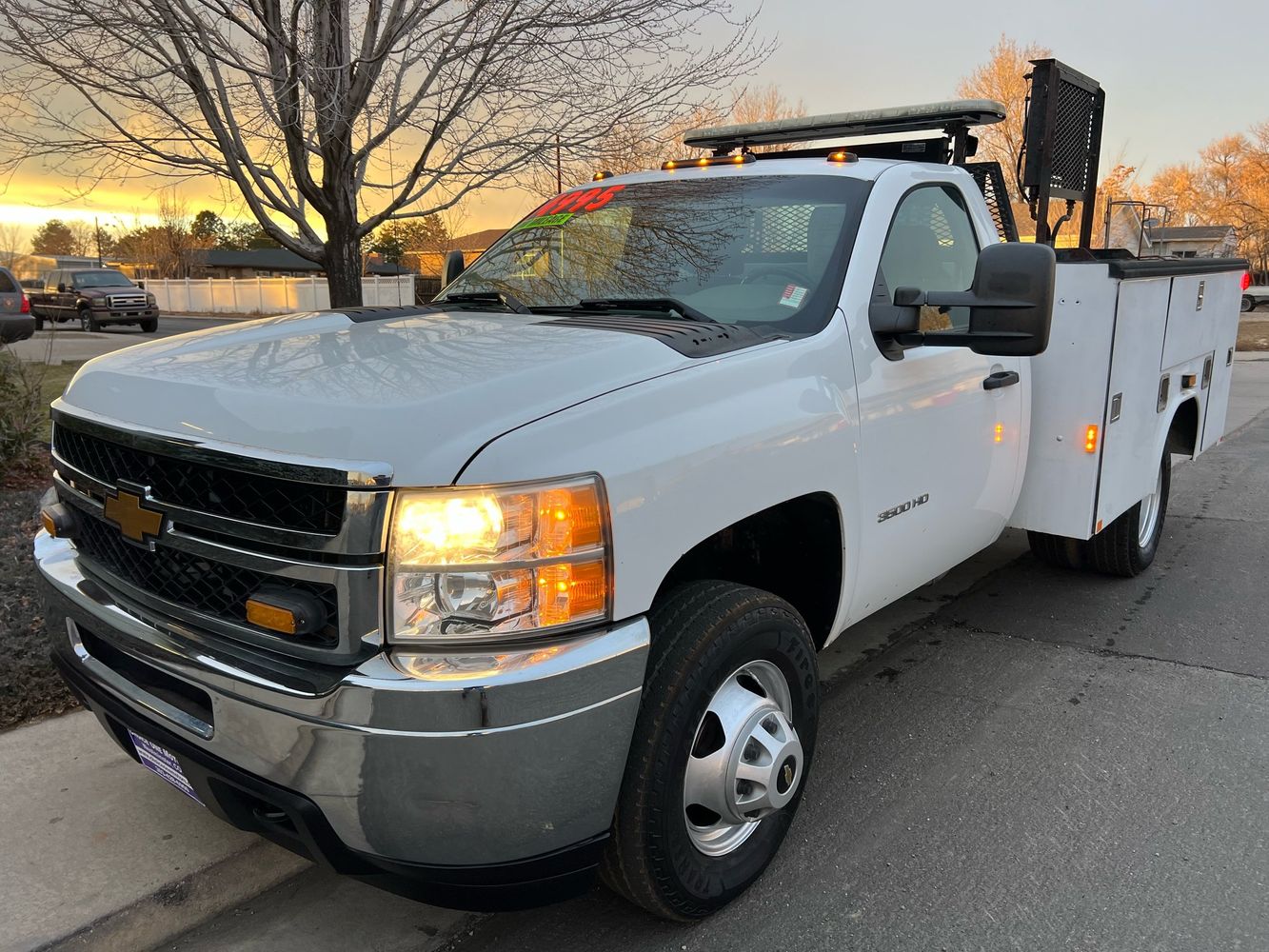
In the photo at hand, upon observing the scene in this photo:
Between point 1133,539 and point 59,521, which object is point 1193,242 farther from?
point 59,521

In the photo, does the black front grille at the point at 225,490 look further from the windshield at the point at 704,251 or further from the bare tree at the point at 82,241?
the bare tree at the point at 82,241

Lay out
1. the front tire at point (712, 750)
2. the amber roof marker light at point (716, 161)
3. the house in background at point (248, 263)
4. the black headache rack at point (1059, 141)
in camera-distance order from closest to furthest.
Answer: the front tire at point (712, 750)
the amber roof marker light at point (716, 161)
the black headache rack at point (1059, 141)
the house in background at point (248, 263)

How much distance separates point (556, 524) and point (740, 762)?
3.04 ft

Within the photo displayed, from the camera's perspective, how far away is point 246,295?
150ft

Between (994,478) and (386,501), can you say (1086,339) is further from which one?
(386,501)

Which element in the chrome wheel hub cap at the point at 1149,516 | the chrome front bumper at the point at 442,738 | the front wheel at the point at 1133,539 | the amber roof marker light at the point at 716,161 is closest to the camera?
the chrome front bumper at the point at 442,738

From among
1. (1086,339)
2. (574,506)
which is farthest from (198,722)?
(1086,339)

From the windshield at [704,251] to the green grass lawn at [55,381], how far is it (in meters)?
4.72

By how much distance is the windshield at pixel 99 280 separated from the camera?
2755 cm

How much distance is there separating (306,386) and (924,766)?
8.08 ft

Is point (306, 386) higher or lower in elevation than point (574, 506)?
higher

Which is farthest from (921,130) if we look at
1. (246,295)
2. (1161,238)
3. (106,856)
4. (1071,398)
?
(246,295)

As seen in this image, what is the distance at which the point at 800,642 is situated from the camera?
2703 millimetres

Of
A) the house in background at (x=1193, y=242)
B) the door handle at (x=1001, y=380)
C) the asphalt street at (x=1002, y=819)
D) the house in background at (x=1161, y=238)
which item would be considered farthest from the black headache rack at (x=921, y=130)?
the house in background at (x=1193, y=242)
